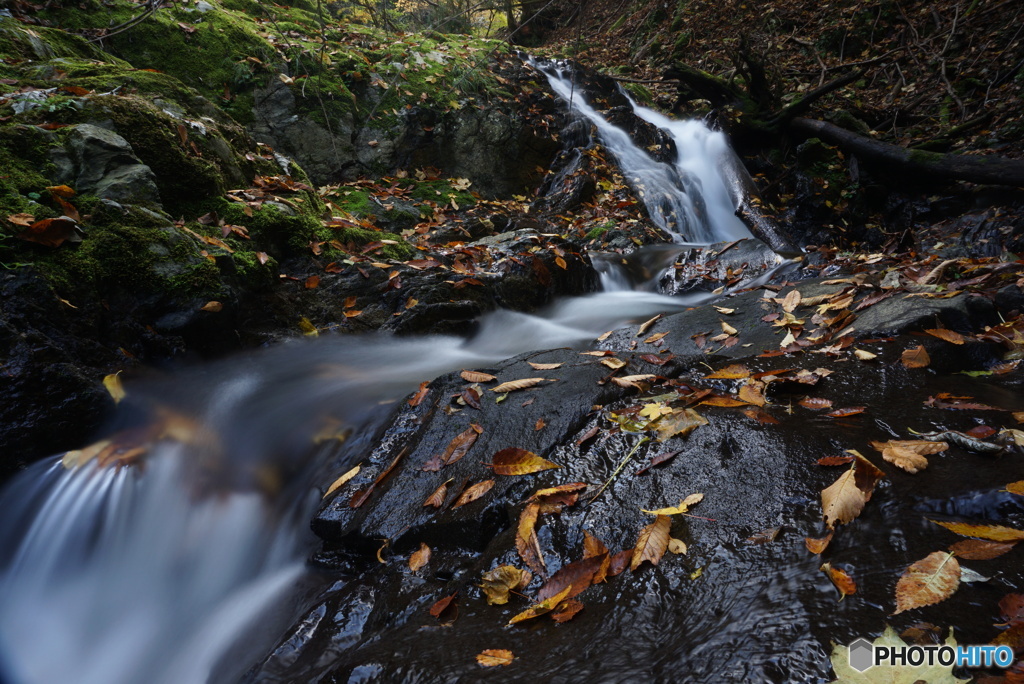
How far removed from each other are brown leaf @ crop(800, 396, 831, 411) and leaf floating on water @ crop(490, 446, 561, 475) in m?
1.15

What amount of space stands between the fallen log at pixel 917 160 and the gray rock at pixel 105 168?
30.2 ft

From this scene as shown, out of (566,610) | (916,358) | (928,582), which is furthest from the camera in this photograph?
(916,358)

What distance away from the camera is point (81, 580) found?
2342 mm

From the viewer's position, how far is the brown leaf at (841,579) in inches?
46.4

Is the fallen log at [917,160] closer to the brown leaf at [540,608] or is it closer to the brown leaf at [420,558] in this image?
the brown leaf at [540,608]

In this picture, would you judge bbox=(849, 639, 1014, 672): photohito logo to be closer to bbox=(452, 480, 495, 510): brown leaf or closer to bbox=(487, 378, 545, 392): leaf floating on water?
bbox=(452, 480, 495, 510): brown leaf

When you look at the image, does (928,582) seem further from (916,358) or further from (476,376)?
(476,376)

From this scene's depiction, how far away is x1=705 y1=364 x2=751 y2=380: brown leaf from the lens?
2.51 m

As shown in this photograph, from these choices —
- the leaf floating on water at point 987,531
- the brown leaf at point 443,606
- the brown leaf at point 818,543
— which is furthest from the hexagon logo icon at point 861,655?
the brown leaf at point 443,606

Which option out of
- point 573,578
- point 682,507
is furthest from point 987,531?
point 573,578

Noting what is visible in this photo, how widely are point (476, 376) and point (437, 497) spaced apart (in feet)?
3.18

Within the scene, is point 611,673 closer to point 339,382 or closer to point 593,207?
point 339,382

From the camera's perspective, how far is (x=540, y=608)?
152 cm

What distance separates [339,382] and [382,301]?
122 cm
